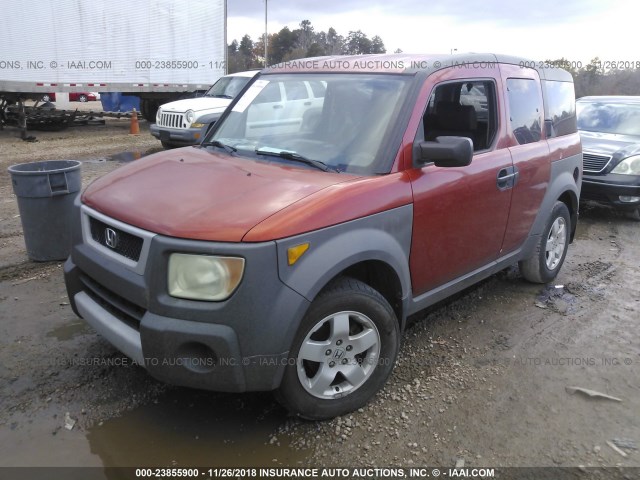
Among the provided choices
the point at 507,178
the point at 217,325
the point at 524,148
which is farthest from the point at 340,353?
the point at 524,148

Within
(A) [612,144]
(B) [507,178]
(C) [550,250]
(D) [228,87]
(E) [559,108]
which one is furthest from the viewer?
(D) [228,87]

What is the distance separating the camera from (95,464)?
2.62m

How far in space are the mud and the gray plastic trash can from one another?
0.55 metres

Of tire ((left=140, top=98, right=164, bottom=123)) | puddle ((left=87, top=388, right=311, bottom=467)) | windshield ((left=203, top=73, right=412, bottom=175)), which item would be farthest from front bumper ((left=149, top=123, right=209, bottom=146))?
tire ((left=140, top=98, right=164, bottom=123))

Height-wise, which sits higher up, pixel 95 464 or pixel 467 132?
pixel 467 132

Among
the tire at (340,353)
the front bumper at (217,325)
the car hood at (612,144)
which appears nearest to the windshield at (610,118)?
the car hood at (612,144)

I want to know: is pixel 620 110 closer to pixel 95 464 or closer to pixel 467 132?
pixel 467 132

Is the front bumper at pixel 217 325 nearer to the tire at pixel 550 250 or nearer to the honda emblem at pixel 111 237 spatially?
the honda emblem at pixel 111 237

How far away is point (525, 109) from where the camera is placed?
423 cm

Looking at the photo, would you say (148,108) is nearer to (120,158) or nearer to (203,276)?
(120,158)

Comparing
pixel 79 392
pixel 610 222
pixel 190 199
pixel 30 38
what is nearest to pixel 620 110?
pixel 610 222

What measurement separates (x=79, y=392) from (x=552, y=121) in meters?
4.27

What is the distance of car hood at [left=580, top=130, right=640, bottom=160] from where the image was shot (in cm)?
764

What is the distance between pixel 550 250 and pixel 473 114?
1.76 m
